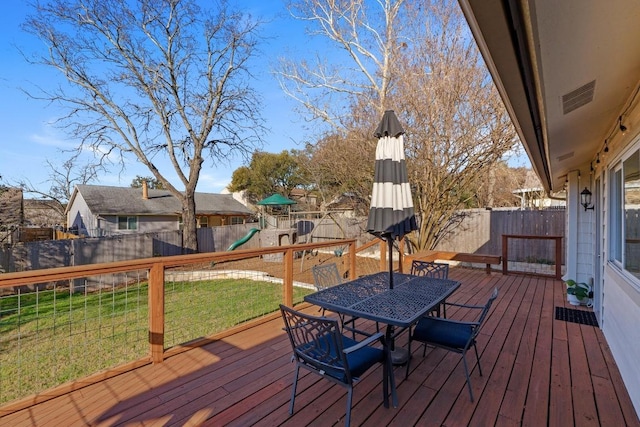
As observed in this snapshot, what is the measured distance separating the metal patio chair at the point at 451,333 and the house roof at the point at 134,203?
20324 mm

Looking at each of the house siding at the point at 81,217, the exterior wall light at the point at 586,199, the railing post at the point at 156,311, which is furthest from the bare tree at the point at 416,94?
the house siding at the point at 81,217

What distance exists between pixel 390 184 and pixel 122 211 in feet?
66.6

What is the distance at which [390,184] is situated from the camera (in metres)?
2.98

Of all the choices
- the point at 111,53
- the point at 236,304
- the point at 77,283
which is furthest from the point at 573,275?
the point at 111,53

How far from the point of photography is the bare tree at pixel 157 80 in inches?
425

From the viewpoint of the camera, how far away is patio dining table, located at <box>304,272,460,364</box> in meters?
2.36

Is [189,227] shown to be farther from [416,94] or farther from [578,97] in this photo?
[578,97]

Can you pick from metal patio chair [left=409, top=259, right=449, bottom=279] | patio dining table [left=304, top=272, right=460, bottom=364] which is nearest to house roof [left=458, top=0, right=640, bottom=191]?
patio dining table [left=304, top=272, right=460, bottom=364]

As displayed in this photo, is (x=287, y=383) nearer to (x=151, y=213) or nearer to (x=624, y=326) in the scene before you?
(x=624, y=326)

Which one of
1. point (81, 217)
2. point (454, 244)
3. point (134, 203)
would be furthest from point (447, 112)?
point (81, 217)

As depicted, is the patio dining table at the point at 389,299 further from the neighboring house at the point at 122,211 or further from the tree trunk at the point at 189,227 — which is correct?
the neighboring house at the point at 122,211

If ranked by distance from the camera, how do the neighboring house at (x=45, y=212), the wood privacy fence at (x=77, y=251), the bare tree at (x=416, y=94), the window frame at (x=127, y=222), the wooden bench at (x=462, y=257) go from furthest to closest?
the window frame at (x=127, y=222) → the neighboring house at (x=45, y=212) → the wood privacy fence at (x=77, y=251) → the bare tree at (x=416, y=94) → the wooden bench at (x=462, y=257)

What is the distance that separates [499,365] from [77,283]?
391 inches

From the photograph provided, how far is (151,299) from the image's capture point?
9.34ft
